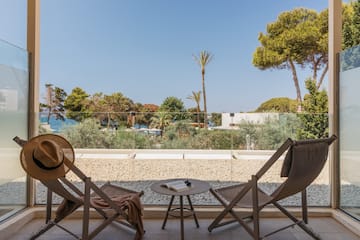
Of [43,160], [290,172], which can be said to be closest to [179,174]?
[290,172]

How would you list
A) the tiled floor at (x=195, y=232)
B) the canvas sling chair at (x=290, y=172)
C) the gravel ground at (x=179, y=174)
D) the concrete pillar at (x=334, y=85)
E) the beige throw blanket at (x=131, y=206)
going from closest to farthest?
the canvas sling chair at (x=290, y=172), the beige throw blanket at (x=131, y=206), the tiled floor at (x=195, y=232), the concrete pillar at (x=334, y=85), the gravel ground at (x=179, y=174)

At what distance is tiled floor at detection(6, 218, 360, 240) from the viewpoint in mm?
2379

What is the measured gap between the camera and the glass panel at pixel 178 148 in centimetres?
313

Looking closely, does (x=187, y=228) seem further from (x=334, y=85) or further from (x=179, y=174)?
(x=334, y=85)

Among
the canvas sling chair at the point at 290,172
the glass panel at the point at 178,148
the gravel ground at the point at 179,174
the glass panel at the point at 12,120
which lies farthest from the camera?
the glass panel at the point at 178,148

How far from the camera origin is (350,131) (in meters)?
2.70

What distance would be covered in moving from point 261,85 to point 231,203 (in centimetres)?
735

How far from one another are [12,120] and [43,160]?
3.20 ft

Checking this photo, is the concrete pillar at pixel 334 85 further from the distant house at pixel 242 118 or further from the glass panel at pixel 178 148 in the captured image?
the distant house at pixel 242 118

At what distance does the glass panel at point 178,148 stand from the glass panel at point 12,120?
36cm

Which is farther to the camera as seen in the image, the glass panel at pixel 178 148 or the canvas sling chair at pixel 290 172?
the glass panel at pixel 178 148

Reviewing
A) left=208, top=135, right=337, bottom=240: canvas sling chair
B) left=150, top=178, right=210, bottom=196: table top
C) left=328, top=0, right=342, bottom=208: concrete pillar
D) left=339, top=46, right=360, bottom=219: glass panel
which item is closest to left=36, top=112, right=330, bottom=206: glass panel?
left=328, top=0, right=342, bottom=208: concrete pillar

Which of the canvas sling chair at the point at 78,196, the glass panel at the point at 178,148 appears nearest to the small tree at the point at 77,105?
the glass panel at the point at 178,148

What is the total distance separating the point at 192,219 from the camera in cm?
279
